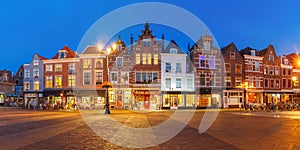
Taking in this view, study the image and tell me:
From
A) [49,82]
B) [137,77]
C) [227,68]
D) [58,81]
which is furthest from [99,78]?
[227,68]

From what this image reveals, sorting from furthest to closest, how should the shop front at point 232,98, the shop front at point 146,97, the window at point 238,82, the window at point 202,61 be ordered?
the window at point 238,82 < the shop front at point 232,98 < the window at point 202,61 < the shop front at point 146,97

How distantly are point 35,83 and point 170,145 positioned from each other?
49.9m

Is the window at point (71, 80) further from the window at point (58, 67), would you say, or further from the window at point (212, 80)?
the window at point (212, 80)

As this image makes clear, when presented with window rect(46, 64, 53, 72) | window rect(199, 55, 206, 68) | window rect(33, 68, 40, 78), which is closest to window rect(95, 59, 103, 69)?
window rect(46, 64, 53, 72)

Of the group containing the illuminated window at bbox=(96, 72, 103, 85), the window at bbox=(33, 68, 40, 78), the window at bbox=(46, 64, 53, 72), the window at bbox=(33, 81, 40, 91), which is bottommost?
the window at bbox=(33, 81, 40, 91)

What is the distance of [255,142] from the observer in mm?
10820

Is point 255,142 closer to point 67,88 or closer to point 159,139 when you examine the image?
point 159,139

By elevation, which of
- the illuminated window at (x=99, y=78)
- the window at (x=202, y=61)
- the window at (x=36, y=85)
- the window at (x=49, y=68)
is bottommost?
the window at (x=36, y=85)

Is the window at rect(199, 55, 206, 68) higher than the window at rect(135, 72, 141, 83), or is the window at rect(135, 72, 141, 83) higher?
the window at rect(199, 55, 206, 68)

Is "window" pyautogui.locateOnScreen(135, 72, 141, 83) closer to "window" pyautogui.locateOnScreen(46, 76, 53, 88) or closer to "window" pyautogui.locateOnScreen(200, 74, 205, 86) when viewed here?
"window" pyautogui.locateOnScreen(200, 74, 205, 86)

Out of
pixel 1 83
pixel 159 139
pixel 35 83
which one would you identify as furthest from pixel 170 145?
pixel 1 83

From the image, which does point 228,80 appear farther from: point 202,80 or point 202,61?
point 202,61

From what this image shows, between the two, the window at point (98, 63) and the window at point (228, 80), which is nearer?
the window at point (98, 63)

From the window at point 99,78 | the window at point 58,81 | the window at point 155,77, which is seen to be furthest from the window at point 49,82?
the window at point 155,77
